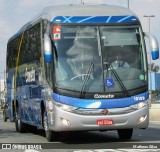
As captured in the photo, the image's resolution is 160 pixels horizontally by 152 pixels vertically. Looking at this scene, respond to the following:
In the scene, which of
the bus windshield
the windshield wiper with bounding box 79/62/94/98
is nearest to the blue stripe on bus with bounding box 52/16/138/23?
the bus windshield

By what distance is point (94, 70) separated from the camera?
578 inches

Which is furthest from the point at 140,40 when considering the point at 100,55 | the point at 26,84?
the point at 26,84

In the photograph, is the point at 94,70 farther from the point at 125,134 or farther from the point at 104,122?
the point at 125,134

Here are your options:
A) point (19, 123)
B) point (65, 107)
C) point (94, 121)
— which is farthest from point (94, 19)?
point (19, 123)

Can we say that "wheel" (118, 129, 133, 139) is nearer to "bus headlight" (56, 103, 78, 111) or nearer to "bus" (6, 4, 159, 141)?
"bus" (6, 4, 159, 141)

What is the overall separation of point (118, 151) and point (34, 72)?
6036 mm

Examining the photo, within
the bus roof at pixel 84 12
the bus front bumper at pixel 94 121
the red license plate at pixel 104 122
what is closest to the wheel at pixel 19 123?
the bus roof at pixel 84 12

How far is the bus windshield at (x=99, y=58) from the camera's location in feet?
47.9

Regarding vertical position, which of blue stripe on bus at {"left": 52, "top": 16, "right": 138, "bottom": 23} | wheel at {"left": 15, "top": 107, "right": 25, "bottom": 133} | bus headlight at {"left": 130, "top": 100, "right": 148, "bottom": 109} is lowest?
wheel at {"left": 15, "top": 107, "right": 25, "bottom": 133}

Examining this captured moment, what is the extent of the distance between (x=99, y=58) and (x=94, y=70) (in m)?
0.38

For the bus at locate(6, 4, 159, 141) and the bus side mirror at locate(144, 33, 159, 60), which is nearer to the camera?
the bus at locate(6, 4, 159, 141)

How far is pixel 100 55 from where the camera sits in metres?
14.9

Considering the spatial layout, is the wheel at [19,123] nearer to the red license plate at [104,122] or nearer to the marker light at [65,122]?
the marker light at [65,122]

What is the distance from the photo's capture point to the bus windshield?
14.6 metres
